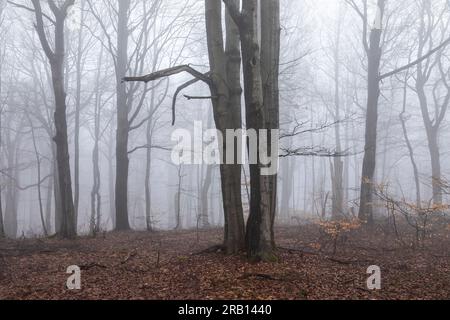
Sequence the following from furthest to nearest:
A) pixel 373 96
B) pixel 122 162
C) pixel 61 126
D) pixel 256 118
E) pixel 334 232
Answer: pixel 122 162 < pixel 373 96 < pixel 61 126 < pixel 334 232 < pixel 256 118

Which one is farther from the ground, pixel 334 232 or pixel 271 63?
pixel 271 63

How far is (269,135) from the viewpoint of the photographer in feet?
23.7

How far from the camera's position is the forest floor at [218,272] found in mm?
5945

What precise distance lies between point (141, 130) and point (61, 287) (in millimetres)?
29638

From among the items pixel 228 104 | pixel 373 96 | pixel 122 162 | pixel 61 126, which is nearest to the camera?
pixel 228 104

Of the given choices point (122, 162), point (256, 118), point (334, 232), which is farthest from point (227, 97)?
point (122, 162)

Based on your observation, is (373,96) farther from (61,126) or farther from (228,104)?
(61,126)

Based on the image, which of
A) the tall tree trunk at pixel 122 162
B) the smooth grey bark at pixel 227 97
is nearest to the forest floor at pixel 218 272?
the smooth grey bark at pixel 227 97

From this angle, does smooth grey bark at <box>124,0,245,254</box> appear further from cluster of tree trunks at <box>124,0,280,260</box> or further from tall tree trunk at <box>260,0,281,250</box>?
tall tree trunk at <box>260,0,281,250</box>

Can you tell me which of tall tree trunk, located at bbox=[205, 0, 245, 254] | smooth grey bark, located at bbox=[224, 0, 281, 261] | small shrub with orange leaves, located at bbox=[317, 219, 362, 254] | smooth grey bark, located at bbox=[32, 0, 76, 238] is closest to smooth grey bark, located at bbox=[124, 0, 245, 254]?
tall tree trunk, located at bbox=[205, 0, 245, 254]

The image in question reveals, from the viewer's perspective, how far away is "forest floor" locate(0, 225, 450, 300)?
19.5 ft

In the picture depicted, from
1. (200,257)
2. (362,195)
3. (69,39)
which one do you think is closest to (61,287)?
(200,257)

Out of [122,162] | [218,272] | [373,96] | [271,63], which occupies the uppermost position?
[373,96]

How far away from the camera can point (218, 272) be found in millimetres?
6832
